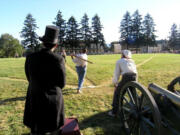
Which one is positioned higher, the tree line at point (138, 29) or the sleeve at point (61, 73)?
the tree line at point (138, 29)

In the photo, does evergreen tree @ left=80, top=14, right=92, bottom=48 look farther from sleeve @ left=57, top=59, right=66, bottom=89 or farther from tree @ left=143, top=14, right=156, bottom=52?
sleeve @ left=57, top=59, right=66, bottom=89

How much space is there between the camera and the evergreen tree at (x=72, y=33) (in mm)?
61281

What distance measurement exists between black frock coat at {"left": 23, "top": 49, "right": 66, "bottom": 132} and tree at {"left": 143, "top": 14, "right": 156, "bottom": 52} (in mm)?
68038

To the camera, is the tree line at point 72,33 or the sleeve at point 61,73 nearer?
the sleeve at point 61,73

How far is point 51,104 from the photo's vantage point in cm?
194

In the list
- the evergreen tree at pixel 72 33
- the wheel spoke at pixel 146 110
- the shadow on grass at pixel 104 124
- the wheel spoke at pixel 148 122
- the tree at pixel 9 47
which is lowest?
the shadow on grass at pixel 104 124

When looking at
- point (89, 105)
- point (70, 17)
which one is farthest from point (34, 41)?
point (89, 105)

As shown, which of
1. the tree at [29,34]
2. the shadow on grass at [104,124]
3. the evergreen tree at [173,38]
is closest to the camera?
the shadow on grass at [104,124]

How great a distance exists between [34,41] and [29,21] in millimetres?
9169

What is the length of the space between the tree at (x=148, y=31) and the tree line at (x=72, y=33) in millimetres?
18784

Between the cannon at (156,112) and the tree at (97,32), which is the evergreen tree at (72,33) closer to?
the tree at (97,32)

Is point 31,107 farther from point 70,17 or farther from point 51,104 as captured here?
point 70,17

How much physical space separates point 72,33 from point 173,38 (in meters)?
51.0

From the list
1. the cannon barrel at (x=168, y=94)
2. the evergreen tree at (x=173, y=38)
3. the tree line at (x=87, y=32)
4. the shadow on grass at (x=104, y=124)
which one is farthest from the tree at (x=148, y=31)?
the cannon barrel at (x=168, y=94)
